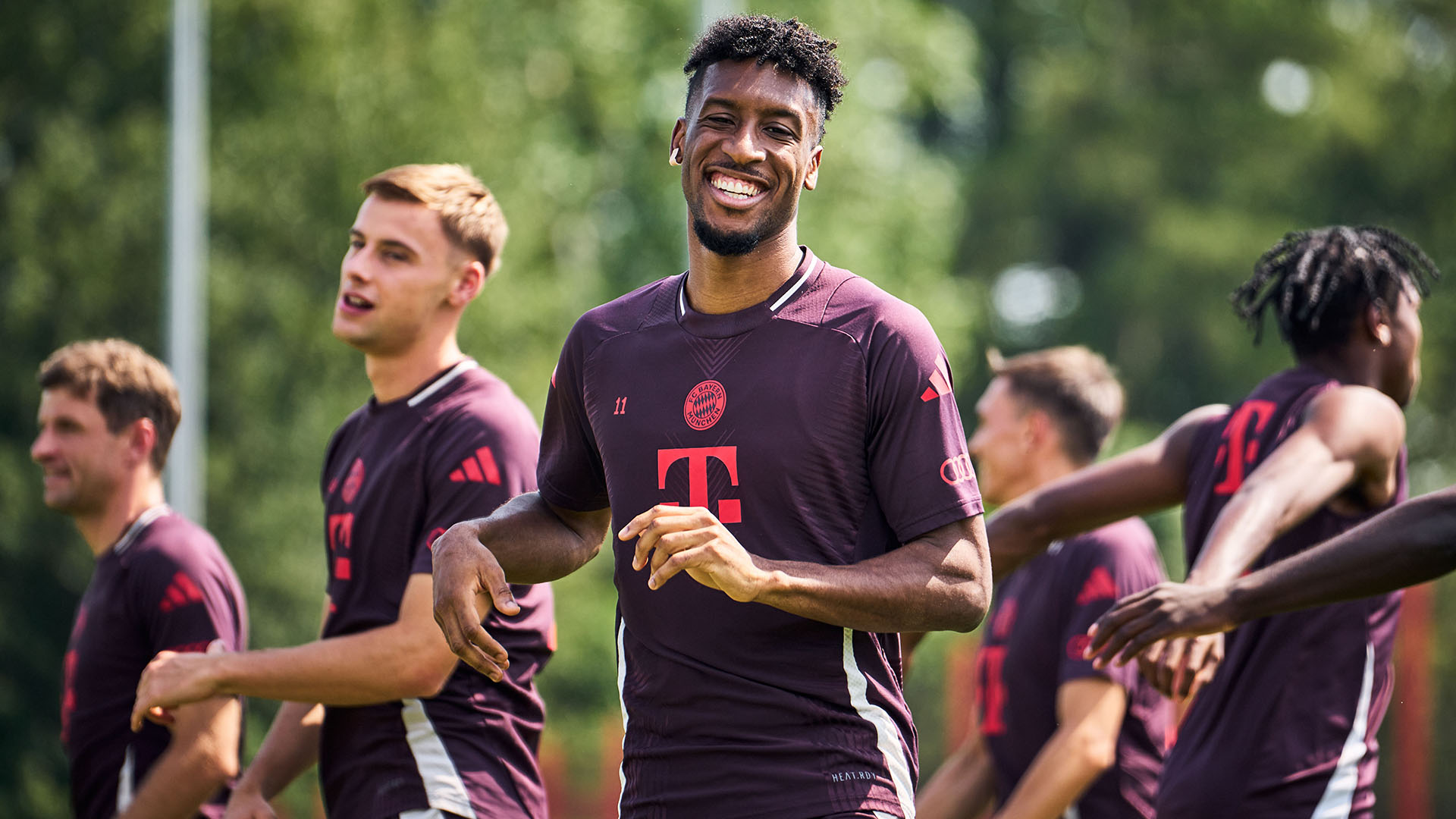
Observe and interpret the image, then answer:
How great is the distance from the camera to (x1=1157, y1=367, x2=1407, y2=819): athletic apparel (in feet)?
15.5

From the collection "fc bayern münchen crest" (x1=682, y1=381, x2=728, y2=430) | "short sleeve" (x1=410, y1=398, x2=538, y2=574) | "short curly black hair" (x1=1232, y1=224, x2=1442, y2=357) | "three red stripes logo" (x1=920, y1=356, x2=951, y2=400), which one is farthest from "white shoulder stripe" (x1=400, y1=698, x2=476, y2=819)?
"short curly black hair" (x1=1232, y1=224, x2=1442, y2=357)

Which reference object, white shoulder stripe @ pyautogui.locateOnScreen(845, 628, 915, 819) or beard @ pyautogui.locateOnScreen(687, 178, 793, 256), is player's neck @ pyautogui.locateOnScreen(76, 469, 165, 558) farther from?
white shoulder stripe @ pyautogui.locateOnScreen(845, 628, 915, 819)

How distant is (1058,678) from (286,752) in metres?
2.72

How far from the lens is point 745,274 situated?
3756mm

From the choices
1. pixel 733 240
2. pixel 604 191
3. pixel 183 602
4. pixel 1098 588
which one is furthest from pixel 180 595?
pixel 604 191

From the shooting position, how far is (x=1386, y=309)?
5.10 metres

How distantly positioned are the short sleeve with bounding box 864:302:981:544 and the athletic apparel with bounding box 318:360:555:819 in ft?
5.28

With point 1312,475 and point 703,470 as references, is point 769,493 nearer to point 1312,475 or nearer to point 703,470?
point 703,470

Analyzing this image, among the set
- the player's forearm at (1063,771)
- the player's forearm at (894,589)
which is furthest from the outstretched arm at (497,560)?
the player's forearm at (1063,771)

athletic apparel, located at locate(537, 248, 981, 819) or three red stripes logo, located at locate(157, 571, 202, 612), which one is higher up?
athletic apparel, located at locate(537, 248, 981, 819)

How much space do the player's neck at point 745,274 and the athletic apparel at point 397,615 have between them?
1320mm

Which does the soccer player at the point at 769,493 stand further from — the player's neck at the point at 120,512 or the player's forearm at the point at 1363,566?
the player's neck at the point at 120,512

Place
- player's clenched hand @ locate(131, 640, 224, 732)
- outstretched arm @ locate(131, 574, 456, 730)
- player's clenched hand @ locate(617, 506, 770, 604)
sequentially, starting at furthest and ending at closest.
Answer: outstretched arm @ locate(131, 574, 456, 730), player's clenched hand @ locate(131, 640, 224, 732), player's clenched hand @ locate(617, 506, 770, 604)

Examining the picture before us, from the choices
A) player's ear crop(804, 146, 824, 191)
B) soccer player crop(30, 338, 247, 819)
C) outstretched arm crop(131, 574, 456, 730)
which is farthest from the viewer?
soccer player crop(30, 338, 247, 819)
